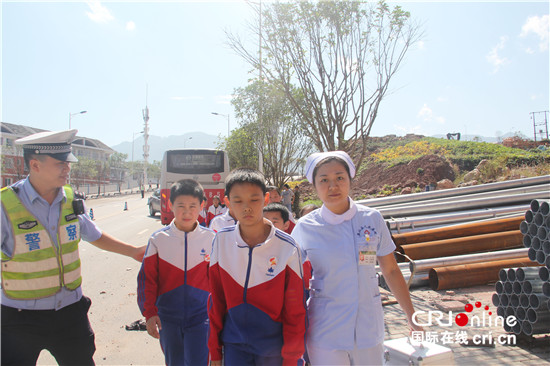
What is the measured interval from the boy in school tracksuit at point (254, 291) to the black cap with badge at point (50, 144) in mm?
1224

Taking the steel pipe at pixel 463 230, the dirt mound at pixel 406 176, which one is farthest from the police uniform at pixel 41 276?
the dirt mound at pixel 406 176

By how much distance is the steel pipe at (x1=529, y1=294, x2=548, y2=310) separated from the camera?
3881mm

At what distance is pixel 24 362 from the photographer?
7.95ft

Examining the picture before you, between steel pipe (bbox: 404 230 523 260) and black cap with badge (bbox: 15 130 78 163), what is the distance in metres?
5.42

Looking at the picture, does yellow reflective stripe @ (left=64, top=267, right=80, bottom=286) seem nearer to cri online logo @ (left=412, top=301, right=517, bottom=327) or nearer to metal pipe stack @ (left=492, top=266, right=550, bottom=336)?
cri online logo @ (left=412, top=301, right=517, bottom=327)

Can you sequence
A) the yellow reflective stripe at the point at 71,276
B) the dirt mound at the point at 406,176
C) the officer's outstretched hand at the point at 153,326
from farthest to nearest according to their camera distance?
the dirt mound at the point at 406,176, the officer's outstretched hand at the point at 153,326, the yellow reflective stripe at the point at 71,276

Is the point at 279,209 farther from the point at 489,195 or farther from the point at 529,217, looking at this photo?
the point at 489,195

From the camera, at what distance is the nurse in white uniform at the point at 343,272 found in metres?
2.17

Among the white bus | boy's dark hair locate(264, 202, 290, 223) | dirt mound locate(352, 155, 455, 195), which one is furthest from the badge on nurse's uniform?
dirt mound locate(352, 155, 455, 195)

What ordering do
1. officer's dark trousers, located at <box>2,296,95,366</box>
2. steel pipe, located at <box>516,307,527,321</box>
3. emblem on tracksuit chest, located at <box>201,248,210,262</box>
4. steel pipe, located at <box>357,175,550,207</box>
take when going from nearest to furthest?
1. officer's dark trousers, located at <box>2,296,95,366</box>
2. emblem on tracksuit chest, located at <box>201,248,210,262</box>
3. steel pipe, located at <box>516,307,527,321</box>
4. steel pipe, located at <box>357,175,550,207</box>

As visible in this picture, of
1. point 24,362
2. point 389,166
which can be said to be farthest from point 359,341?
point 389,166

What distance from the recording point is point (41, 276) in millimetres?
2496

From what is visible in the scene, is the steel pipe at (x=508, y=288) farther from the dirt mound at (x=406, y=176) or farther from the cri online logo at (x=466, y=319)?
the dirt mound at (x=406, y=176)

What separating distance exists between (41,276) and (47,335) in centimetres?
37
